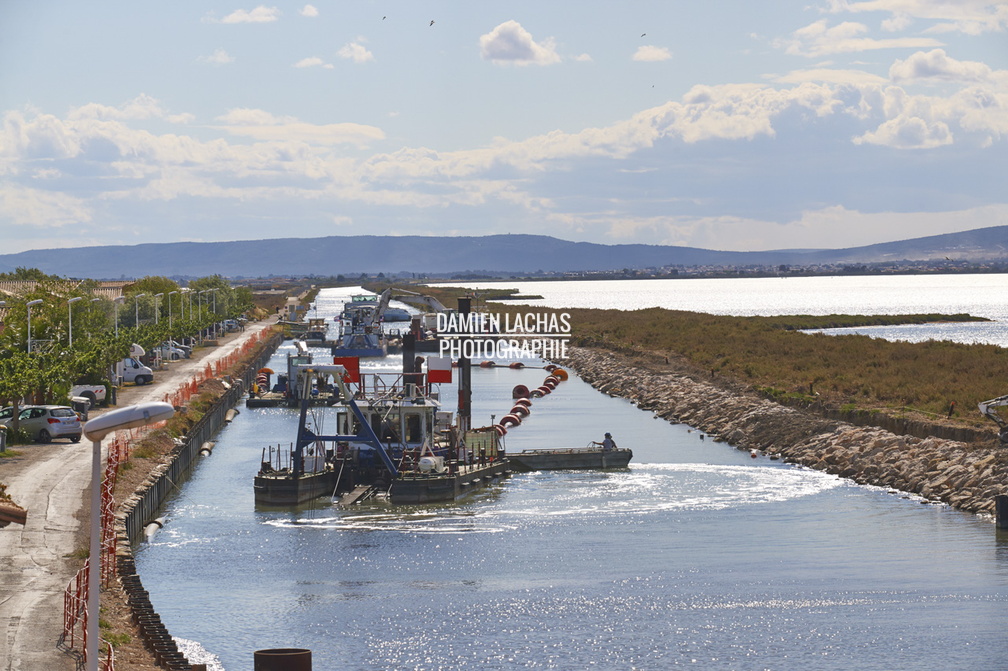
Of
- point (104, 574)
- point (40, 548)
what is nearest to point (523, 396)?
point (40, 548)

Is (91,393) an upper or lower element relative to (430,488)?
upper

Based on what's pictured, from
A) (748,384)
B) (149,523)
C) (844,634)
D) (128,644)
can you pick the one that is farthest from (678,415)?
(128,644)

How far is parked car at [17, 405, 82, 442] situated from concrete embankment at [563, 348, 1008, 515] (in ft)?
106

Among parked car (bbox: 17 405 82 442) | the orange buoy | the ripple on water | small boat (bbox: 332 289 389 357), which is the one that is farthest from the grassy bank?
parked car (bbox: 17 405 82 442)

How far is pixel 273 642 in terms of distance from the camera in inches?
1225

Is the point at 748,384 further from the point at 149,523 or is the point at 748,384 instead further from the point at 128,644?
the point at 128,644

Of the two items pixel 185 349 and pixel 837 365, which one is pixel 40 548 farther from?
pixel 185 349

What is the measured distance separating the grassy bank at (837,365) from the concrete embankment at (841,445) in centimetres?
275

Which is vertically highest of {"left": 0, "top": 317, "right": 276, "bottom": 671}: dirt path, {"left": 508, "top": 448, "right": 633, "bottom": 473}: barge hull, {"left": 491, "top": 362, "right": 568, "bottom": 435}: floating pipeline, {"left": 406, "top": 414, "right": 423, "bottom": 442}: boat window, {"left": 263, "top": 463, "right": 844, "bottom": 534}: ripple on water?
{"left": 406, "top": 414, "right": 423, "bottom": 442}: boat window

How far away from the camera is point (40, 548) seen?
31.9 meters

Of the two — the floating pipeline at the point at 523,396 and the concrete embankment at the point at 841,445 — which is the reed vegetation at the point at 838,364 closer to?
the concrete embankment at the point at 841,445

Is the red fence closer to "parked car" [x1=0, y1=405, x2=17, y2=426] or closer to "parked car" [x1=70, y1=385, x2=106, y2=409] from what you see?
"parked car" [x1=0, y1=405, x2=17, y2=426]

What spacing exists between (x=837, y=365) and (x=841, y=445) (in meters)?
27.5

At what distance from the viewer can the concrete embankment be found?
47.7 m
